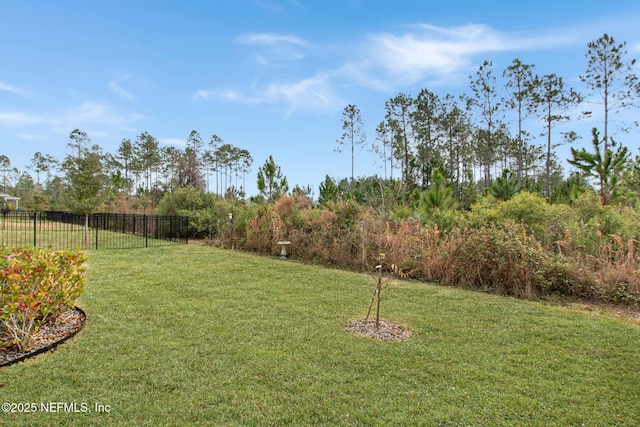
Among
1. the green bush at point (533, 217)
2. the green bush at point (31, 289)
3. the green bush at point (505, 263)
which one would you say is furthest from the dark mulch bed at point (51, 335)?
the green bush at point (533, 217)

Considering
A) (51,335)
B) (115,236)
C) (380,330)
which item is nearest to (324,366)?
(380,330)

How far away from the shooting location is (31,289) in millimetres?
3129

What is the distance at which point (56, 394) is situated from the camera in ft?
7.75

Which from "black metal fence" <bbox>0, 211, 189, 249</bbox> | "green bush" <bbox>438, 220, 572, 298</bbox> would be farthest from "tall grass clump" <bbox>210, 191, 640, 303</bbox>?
"black metal fence" <bbox>0, 211, 189, 249</bbox>

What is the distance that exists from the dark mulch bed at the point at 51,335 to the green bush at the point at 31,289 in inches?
2.8

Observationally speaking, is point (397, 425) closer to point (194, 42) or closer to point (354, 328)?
point (354, 328)

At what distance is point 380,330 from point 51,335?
11.5 ft

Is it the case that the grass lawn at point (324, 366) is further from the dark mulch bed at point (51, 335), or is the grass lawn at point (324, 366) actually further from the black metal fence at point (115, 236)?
the black metal fence at point (115, 236)

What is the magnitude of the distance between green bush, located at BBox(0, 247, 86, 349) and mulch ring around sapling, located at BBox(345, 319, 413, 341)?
124 inches

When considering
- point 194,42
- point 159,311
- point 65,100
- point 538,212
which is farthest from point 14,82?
point 538,212

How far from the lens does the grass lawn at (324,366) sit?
221 cm

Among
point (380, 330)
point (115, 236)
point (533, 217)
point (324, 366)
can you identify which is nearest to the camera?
point (324, 366)

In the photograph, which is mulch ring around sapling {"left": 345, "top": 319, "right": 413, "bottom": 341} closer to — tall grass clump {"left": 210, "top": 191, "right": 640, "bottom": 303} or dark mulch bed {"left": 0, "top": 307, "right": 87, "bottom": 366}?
tall grass clump {"left": 210, "top": 191, "right": 640, "bottom": 303}

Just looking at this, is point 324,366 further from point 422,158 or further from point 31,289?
point 422,158
